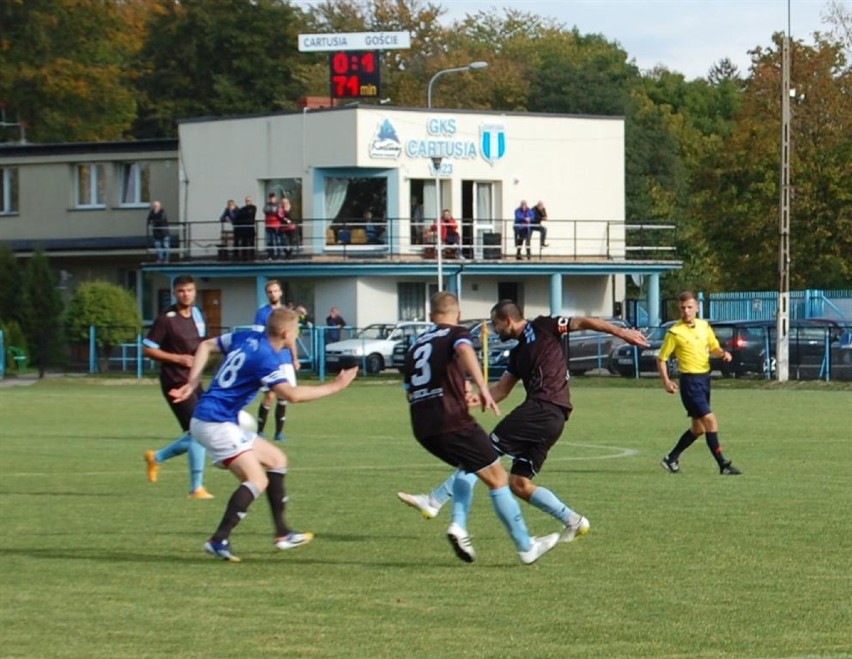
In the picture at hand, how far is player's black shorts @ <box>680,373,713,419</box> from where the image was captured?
18.2 m

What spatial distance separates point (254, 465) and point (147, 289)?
4764cm

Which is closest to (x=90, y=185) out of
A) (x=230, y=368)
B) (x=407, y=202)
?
(x=407, y=202)

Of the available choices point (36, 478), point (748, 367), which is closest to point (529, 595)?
point (36, 478)

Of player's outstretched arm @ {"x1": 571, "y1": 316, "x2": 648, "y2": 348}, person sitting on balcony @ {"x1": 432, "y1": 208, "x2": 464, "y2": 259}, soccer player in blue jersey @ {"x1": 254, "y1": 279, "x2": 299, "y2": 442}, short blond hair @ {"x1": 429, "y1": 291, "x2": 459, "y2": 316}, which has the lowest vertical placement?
soccer player in blue jersey @ {"x1": 254, "y1": 279, "x2": 299, "y2": 442}

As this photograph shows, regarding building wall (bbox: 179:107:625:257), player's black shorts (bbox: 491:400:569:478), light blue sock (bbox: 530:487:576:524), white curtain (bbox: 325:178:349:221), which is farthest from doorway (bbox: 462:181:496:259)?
light blue sock (bbox: 530:487:576:524)

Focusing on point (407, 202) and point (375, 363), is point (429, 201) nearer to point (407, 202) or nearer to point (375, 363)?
point (407, 202)

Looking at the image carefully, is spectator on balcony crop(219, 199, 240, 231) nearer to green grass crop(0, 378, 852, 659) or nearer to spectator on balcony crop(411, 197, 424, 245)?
spectator on balcony crop(411, 197, 424, 245)

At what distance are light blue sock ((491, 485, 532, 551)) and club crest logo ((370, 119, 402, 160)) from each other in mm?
41691

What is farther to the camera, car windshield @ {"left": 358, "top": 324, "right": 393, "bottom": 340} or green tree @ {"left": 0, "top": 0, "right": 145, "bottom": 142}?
green tree @ {"left": 0, "top": 0, "right": 145, "bottom": 142}

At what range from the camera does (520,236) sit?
172 feet

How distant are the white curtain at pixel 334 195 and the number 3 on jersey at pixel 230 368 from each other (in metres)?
41.8

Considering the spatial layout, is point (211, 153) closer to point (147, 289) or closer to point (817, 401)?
point (147, 289)

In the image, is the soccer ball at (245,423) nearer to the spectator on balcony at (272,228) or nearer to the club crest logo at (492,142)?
the spectator on balcony at (272,228)

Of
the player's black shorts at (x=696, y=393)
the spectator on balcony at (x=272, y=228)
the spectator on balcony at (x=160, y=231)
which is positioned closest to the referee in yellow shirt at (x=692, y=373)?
the player's black shorts at (x=696, y=393)
